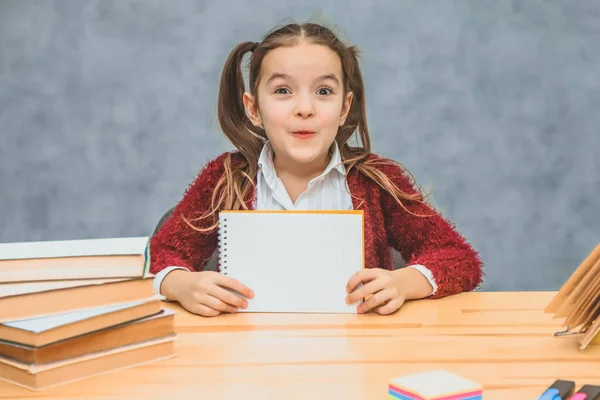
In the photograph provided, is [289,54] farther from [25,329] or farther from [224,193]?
[25,329]

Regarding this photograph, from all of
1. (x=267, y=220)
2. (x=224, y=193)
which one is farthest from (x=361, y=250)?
(x=224, y=193)

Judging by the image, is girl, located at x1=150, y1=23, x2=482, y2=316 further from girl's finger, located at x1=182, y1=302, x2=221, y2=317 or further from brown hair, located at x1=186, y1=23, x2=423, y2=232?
girl's finger, located at x1=182, y1=302, x2=221, y2=317


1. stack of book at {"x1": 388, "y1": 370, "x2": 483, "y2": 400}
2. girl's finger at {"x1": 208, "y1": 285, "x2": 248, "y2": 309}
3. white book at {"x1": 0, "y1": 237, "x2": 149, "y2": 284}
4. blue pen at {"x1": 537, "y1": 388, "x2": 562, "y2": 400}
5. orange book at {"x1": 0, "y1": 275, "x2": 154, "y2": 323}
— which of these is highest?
white book at {"x1": 0, "y1": 237, "x2": 149, "y2": 284}

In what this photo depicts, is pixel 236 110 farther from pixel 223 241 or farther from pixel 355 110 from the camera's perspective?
pixel 223 241

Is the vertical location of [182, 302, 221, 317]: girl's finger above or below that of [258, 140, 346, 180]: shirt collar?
below

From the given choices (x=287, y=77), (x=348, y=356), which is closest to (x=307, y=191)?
(x=287, y=77)

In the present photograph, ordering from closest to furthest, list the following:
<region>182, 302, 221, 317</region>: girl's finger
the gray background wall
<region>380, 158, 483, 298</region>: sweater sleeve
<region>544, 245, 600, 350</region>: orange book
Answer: <region>544, 245, 600, 350</region>: orange book → <region>182, 302, 221, 317</region>: girl's finger → <region>380, 158, 483, 298</region>: sweater sleeve → the gray background wall

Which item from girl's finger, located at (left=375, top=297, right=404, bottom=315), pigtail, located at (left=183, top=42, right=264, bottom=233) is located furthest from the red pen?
pigtail, located at (left=183, top=42, right=264, bottom=233)

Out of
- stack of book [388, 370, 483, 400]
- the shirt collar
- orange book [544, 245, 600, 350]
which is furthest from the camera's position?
the shirt collar

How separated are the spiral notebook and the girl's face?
0.30 metres

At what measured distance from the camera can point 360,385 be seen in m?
1.00

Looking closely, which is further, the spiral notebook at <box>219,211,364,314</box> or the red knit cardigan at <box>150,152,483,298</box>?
the red knit cardigan at <box>150,152,483,298</box>

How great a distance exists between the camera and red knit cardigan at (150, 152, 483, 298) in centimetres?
163

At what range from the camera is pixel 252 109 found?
5.95 ft
